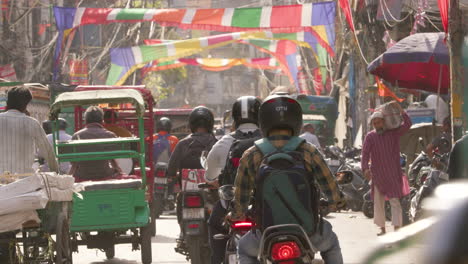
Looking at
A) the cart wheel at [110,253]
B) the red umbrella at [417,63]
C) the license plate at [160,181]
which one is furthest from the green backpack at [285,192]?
the license plate at [160,181]

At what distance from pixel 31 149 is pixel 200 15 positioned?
21.0 m

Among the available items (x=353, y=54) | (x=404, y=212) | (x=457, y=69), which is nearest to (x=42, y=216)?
(x=457, y=69)

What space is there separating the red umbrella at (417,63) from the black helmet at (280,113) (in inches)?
354

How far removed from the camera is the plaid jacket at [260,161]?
465 cm

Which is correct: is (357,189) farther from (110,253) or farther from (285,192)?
(285,192)

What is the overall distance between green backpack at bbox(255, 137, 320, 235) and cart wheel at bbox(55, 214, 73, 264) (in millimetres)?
3324

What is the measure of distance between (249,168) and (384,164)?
8592 mm

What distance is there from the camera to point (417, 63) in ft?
51.4

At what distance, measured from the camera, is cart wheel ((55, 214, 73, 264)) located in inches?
295

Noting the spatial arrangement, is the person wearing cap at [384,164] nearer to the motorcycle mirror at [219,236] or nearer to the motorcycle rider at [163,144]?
the motorcycle rider at [163,144]

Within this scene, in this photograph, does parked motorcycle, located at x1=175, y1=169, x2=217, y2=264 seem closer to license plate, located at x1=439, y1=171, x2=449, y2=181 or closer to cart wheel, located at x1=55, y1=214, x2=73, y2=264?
cart wheel, located at x1=55, y1=214, x2=73, y2=264

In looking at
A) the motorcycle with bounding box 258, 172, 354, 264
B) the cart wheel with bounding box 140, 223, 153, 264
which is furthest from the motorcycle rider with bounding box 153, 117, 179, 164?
the motorcycle with bounding box 258, 172, 354, 264

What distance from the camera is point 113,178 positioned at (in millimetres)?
10562

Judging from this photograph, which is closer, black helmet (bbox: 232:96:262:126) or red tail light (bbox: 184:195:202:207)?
black helmet (bbox: 232:96:262:126)
